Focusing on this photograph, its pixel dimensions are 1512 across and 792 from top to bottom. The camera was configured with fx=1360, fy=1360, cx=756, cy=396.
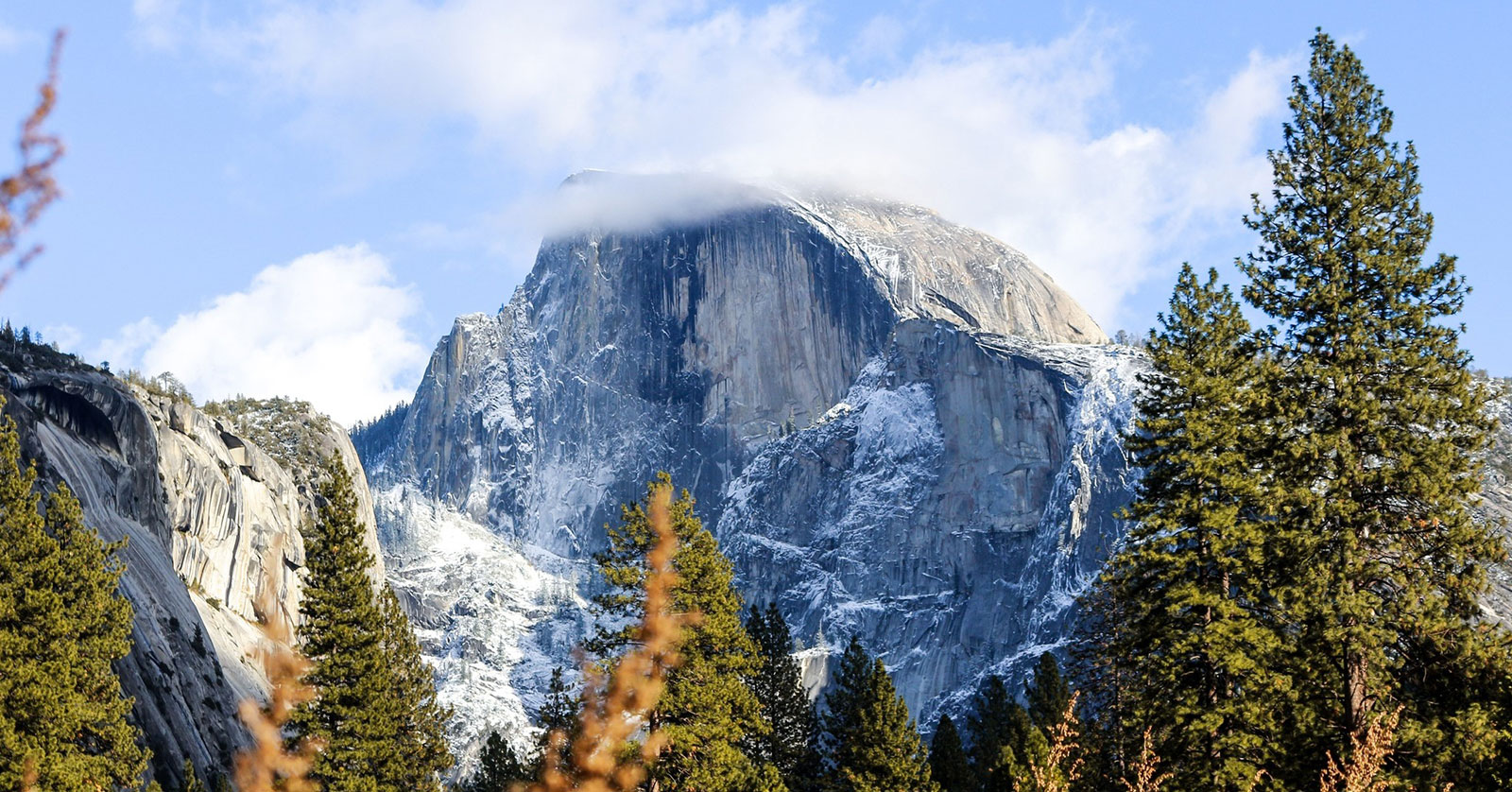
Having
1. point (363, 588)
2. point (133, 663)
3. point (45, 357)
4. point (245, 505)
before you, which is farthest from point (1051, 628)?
point (363, 588)

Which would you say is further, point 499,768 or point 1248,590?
point 499,768

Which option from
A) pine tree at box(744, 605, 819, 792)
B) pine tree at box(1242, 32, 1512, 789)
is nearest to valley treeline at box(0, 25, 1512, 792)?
pine tree at box(1242, 32, 1512, 789)

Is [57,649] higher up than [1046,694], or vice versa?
[1046,694]

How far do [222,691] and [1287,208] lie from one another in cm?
6053

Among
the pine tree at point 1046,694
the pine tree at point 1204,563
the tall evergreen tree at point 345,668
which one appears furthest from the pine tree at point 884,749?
the pine tree at point 1046,694

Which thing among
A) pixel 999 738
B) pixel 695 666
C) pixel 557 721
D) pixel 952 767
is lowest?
pixel 695 666

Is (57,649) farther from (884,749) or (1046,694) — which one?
(1046,694)

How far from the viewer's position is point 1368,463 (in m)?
24.1

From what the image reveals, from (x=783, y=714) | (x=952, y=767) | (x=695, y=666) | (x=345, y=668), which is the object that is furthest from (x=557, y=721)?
(x=695, y=666)

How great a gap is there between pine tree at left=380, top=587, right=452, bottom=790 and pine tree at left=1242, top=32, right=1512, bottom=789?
80.3ft

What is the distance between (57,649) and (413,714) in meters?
13.2

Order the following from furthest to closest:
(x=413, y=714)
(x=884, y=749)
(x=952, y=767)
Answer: (x=952, y=767) → (x=413, y=714) → (x=884, y=749)

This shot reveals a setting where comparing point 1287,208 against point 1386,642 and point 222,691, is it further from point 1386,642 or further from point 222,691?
point 222,691

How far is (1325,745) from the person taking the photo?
2236 centimetres
